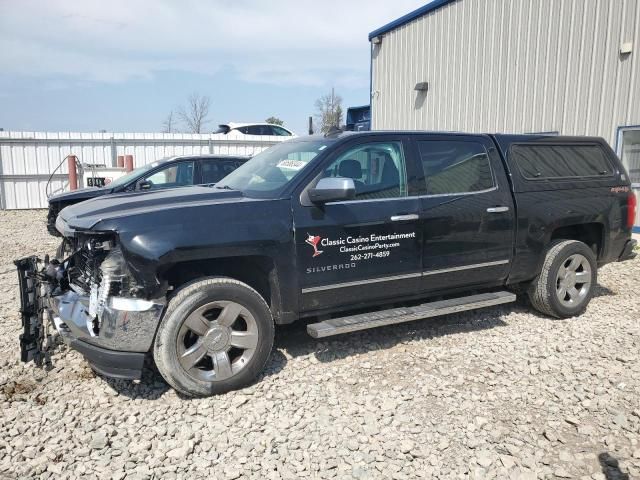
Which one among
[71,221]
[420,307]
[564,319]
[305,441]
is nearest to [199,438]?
[305,441]

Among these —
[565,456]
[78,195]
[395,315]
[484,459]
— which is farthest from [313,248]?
[78,195]

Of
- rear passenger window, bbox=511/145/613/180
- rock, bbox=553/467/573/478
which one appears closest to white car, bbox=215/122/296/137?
rear passenger window, bbox=511/145/613/180

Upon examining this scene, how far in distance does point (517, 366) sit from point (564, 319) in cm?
147

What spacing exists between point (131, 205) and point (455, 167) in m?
2.82

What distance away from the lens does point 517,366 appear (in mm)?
4074

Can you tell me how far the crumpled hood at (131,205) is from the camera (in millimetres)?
3420

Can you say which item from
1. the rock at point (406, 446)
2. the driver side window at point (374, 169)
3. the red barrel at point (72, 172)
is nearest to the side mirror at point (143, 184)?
the driver side window at point (374, 169)

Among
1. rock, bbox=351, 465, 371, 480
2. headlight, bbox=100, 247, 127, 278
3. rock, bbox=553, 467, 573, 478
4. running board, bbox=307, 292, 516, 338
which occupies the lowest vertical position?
rock, bbox=351, 465, 371, 480

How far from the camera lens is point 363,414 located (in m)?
3.36

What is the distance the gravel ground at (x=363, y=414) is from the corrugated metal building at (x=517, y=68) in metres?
6.63

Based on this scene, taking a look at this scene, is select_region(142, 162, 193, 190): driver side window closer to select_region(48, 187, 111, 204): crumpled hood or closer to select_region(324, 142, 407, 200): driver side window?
select_region(48, 187, 111, 204): crumpled hood

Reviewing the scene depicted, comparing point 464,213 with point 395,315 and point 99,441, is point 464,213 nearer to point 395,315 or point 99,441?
point 395,315

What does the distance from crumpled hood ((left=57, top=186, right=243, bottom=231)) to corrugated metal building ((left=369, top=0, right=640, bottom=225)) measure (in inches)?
338

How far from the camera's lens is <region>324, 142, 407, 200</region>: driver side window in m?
4.17
